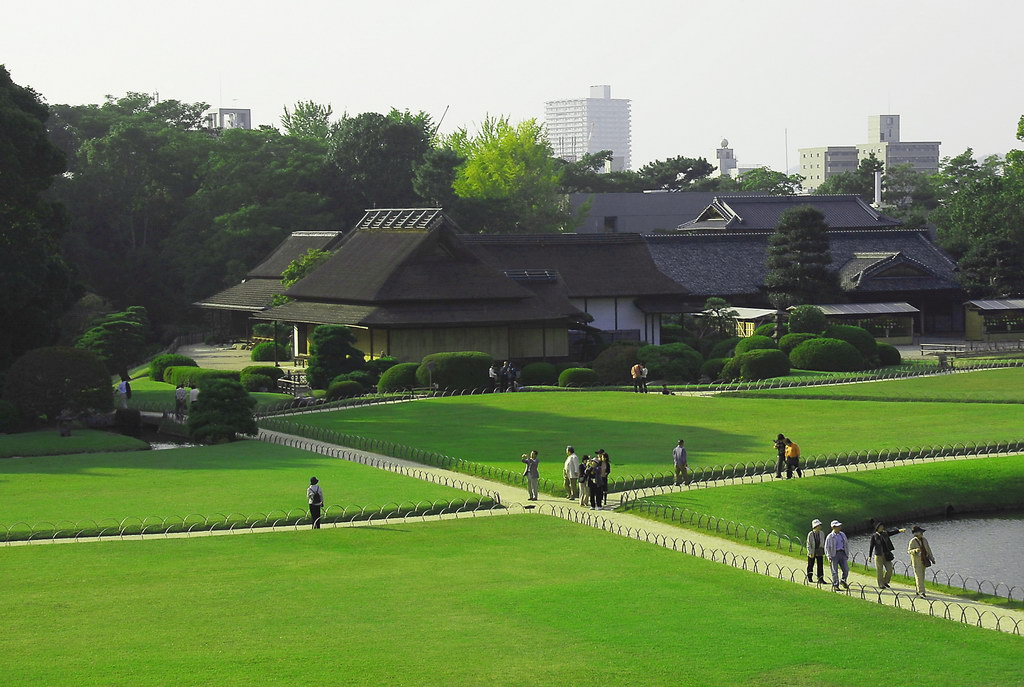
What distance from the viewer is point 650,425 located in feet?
145

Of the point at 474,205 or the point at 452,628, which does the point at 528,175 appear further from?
the point at 452,628

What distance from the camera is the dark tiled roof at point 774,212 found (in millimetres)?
95438

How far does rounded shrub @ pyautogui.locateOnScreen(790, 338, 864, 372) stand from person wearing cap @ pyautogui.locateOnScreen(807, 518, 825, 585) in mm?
36777

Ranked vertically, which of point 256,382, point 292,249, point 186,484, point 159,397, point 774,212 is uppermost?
point 774,212

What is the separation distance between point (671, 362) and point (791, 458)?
23.9 m

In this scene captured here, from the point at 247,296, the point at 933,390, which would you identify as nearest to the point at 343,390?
the point at 933,390

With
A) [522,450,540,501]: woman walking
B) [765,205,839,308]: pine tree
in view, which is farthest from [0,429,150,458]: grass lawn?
[765,205,839,308]: pine tree

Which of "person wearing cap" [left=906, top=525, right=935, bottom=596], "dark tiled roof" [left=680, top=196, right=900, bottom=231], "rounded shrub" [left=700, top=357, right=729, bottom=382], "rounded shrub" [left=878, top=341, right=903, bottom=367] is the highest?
"dark tiled roof" [left=680, top=196, right=900, bottom=231]

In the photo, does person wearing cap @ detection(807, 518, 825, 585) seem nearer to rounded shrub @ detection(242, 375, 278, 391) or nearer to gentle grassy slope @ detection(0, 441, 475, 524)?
gentle grassy slope @ detection(0, 441, 475, 524)

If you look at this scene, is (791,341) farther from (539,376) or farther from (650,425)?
(650,425)

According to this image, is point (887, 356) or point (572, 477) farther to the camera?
point (887, 356)

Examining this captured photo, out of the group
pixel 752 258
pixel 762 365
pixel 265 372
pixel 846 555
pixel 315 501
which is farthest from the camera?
pixel 752 258

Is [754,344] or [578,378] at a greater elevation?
[754,344]

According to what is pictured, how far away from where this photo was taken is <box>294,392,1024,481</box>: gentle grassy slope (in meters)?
39.2
